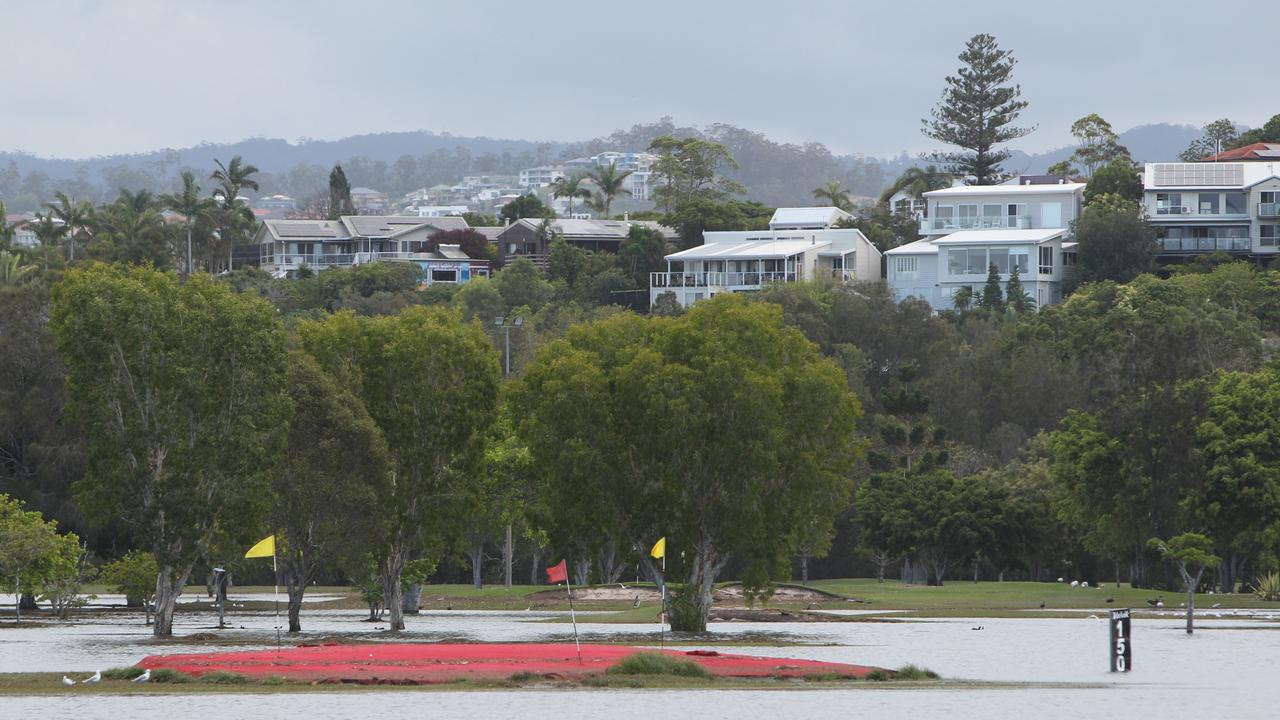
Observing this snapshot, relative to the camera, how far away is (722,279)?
169 metres

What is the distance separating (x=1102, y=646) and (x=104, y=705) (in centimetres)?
3002

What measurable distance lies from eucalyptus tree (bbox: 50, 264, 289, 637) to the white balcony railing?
120m

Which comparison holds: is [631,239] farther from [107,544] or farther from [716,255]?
[107,544]

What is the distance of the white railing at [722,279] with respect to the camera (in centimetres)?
16712

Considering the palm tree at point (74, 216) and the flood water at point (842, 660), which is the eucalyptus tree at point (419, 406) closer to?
the flood water at point (842, 660)

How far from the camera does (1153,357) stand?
81875 mm

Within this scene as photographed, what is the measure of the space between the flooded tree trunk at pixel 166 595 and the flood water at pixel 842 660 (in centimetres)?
97

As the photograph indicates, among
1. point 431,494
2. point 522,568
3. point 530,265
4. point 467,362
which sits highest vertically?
point 530,265

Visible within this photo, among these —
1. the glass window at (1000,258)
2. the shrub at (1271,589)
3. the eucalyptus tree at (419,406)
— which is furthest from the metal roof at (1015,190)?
the eucalyptus tree at (419,406)

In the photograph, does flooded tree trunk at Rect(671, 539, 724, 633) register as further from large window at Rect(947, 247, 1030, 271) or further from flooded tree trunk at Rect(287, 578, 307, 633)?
large window at Rect(947, 247, 1030, 271)

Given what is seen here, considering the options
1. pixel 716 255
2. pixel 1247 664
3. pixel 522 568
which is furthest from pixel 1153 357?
pixel 716 255

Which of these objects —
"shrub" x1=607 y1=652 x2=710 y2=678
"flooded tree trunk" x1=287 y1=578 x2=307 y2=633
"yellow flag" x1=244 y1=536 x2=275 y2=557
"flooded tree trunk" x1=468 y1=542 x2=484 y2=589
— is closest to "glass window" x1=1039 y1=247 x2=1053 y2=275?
"flooded tree trunk" x1=468 y1=542 x2=484 y2=589

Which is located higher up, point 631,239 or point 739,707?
point 631,239

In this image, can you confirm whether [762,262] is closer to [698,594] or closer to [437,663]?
[698,594]
